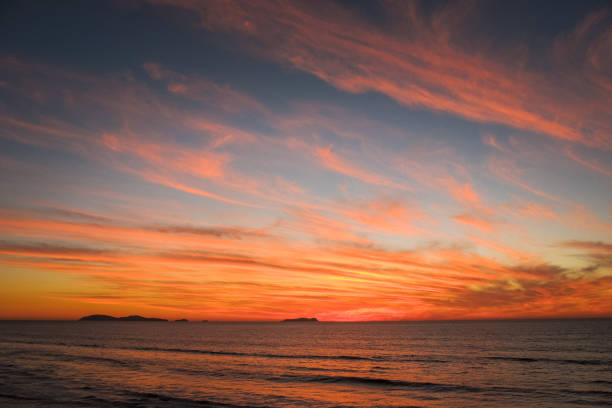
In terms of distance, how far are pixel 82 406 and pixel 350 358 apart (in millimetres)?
38403

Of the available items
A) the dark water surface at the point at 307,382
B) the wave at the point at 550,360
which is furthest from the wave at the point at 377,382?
the wave at the point at 550,360

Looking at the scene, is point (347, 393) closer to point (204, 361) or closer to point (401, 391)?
point (401, 391)

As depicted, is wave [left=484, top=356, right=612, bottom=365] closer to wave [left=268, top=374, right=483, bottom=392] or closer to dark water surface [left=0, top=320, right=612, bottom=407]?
dark water surface [left=0, top=320, right=612, bottom=407]

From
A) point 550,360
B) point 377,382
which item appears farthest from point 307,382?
point 550,360

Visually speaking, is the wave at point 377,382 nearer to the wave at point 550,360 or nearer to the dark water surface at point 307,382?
the dark water surface at point 307,382

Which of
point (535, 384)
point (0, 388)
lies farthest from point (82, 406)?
point (535, 384)

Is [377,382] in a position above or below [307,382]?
above

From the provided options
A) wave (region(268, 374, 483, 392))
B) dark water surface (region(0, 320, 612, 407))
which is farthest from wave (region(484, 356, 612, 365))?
wave (region(268, 374, 483, 392))

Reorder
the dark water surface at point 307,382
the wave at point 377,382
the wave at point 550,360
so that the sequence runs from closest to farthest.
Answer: the dark water surface at point 307,382 → the wave at point 377,382 → the wave at point 550,360

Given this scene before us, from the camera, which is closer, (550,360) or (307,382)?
(307,382)

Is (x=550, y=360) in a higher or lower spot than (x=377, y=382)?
lower

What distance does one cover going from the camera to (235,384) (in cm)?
3297

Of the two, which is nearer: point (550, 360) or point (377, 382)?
point (377, 382)

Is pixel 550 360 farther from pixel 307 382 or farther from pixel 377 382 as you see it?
pixel 307 382
